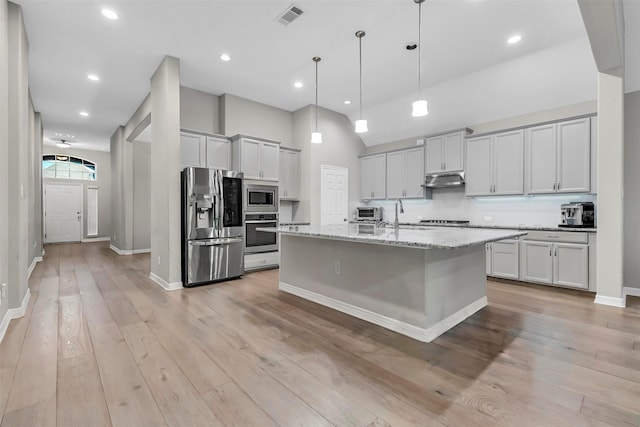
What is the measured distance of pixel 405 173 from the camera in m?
6.16

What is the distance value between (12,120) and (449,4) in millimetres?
4550

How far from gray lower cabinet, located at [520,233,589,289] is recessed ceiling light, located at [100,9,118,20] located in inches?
230

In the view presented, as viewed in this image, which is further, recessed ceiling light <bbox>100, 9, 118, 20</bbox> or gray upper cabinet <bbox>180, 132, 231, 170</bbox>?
gray upper cabinet <bbox>180, 132, 231, 170</bbox>

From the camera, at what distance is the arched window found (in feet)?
31.0

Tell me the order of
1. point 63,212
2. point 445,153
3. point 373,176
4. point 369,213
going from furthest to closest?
point 63,212
point 373,176
point 369,213
point 445,153

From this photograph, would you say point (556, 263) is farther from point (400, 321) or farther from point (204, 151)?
point (204, 151)

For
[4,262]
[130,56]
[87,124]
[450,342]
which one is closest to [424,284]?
[450,342]

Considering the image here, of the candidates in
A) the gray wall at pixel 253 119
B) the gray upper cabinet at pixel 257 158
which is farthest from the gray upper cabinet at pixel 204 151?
the gray wall at pixel 253 119

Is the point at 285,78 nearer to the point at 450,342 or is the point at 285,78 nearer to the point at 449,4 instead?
the point at 449,4

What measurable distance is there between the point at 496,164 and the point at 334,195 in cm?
301

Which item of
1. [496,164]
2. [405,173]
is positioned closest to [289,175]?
[405,173]

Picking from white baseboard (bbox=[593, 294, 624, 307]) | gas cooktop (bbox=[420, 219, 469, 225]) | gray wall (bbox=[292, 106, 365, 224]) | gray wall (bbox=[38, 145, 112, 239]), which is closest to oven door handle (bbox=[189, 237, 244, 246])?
gray wall (bbox=[292, 106, 365, 224])

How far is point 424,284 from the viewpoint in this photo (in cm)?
254

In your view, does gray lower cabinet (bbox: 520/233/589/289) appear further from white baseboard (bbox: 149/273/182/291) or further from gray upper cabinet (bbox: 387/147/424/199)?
white baseboard (bbox: 149/273/182/291)
